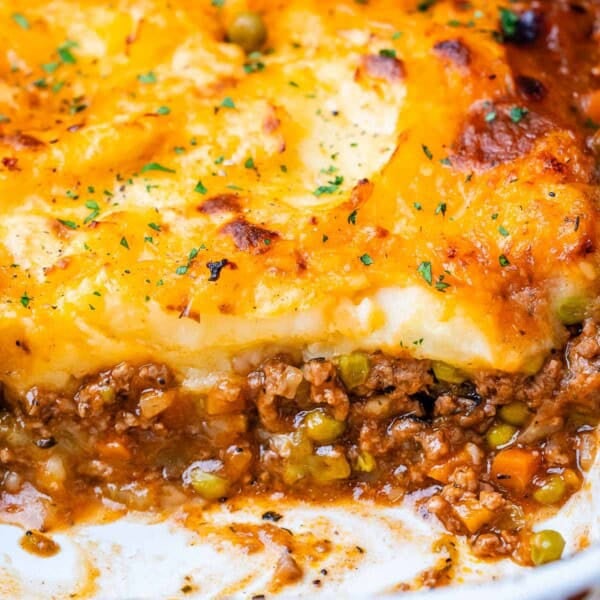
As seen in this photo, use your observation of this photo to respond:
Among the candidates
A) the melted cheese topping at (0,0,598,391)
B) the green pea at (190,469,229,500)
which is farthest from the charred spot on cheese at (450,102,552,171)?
the green pea at (190,469,229,500)

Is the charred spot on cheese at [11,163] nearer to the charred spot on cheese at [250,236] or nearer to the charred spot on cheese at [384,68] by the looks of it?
the charred spot on cheese at [250,236]

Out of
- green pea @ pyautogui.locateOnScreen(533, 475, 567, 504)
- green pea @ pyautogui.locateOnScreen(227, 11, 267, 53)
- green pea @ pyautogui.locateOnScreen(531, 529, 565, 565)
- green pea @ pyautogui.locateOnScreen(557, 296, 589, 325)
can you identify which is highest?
green pea @ pyautogui.locateOnScreen(227, 11, 267, 53)

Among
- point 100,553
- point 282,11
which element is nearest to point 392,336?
point 100,553

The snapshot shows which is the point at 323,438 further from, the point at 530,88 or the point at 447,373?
the point at 530,88

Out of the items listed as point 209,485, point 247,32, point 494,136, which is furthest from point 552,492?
point 247,32

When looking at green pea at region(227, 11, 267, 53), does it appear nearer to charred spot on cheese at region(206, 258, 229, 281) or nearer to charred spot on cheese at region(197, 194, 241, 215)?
charred spot on cheese at region(197, 194, 241, 215)
